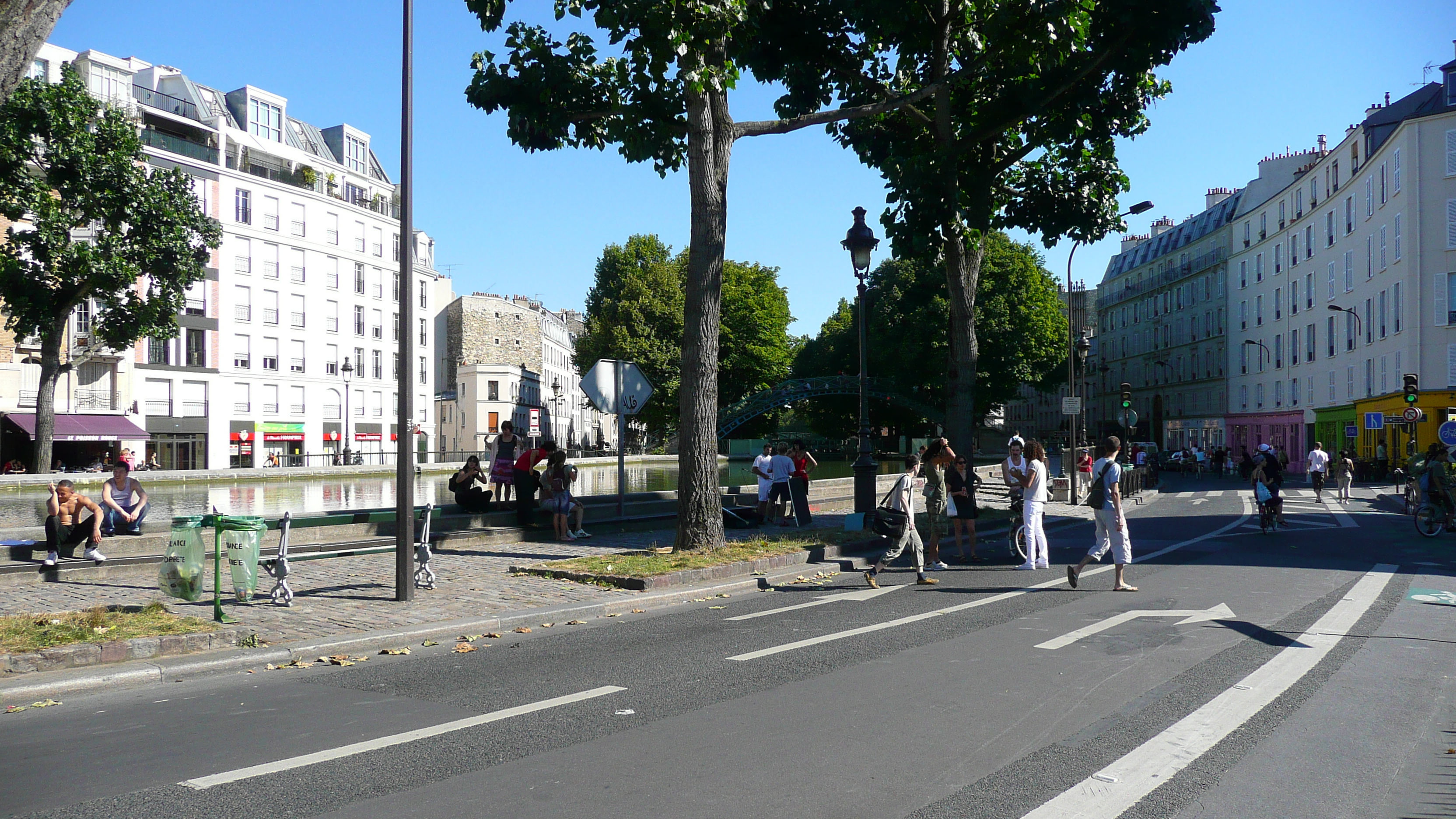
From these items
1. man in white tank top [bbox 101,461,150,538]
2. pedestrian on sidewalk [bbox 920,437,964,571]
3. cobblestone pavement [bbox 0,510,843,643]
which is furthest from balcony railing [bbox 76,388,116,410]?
pedestrian on sidewalk [bbox 920,437,964,571]

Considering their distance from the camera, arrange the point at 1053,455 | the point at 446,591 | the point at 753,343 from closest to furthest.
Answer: the point at 446,591 → the point at 1053,455 → the point at 753,343

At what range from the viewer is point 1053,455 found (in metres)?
45.1

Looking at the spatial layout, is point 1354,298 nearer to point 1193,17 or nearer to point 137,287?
point 1193,17

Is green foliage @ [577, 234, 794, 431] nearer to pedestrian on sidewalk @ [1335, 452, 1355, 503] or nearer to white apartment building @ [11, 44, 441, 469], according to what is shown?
white apartment building @ [11, 44, 441, 469]

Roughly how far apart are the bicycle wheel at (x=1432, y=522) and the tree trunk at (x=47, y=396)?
41.2 metres

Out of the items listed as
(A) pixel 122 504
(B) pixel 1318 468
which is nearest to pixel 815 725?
(A) pixel 122 504

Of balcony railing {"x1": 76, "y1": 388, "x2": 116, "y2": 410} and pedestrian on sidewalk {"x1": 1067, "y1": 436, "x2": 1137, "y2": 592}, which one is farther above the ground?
balcony railing {"x1": 76, "y1": 388, "x2": 116, "y2": 410}

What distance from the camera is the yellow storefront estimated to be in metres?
39.2

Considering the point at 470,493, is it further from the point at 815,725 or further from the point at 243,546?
the point at 815,725

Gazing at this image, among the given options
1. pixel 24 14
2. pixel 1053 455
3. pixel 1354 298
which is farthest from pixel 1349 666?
pixel 1354 298

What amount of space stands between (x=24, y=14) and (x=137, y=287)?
2205 inches

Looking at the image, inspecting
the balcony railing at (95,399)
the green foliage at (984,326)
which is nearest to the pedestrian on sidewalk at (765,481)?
the green foliage at (984,326)

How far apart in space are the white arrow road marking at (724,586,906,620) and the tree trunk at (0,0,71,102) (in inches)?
272

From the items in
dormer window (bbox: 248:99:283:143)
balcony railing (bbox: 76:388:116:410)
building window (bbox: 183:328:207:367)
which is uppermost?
dormer window (bbox: 248:99:283:143)
